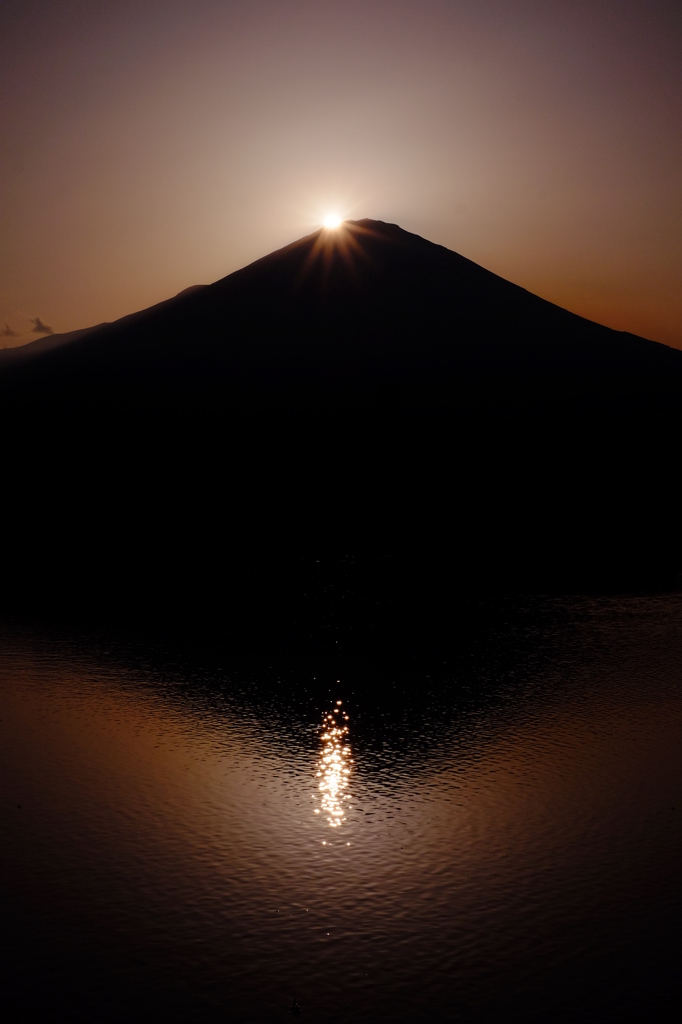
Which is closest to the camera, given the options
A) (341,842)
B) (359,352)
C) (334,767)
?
(341,842)

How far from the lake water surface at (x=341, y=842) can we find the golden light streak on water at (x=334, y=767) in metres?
0.07

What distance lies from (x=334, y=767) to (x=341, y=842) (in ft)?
12.2

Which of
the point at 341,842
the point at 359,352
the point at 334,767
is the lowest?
the point at 341,842

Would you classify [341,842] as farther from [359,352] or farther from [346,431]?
[359,352]

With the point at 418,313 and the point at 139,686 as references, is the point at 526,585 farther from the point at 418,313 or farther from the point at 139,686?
the point at 418,313

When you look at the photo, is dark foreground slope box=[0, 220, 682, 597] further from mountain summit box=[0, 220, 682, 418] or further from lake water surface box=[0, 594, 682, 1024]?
lake water surface box=[0, 594, 682, 1024]

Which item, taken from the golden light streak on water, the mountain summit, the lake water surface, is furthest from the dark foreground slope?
the golden light streak on water

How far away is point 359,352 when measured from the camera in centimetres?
13500

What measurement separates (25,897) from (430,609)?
24927 mm

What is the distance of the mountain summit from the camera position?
404 feet

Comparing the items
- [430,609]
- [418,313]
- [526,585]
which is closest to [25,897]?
[430,609]

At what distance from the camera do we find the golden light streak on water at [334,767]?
16891 millimetres

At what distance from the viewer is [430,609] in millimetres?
37250

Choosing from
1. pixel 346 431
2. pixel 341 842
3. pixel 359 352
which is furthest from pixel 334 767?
pixel 359 352
